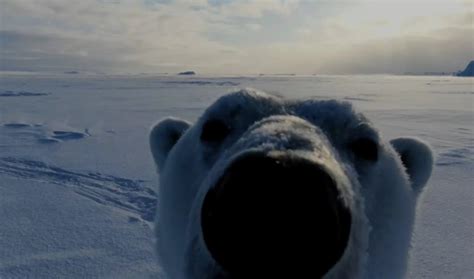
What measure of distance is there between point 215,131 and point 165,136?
638 mm

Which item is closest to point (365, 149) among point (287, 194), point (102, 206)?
point (287, 194)

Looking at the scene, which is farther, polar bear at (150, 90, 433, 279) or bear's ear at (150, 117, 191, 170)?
bear's ear at (150, 117, 191, 170)

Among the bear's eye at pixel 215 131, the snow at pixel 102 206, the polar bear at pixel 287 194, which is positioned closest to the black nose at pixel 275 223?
the polar bear at pixel 287 194

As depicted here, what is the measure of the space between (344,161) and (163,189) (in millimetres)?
773

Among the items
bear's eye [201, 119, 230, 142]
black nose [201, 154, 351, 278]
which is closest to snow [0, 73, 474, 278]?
bear's eye [201, 119, 230, 142]

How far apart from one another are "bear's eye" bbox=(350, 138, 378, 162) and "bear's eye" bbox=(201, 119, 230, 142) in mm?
433

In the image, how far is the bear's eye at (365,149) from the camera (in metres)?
1.38

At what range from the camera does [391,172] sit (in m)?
1.53

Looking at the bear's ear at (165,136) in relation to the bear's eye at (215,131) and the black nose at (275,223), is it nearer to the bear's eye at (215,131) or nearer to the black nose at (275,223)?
the bear's eye at (215,131)

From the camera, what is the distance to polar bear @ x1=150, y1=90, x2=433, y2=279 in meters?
0.77

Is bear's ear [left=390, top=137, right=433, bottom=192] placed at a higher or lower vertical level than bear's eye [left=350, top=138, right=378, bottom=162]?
lower

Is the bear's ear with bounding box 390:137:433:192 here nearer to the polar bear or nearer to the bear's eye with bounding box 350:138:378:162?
the polar bear

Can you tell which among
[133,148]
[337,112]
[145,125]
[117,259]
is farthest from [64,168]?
[337,112]

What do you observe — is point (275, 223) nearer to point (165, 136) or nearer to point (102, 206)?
point (165, 136)
